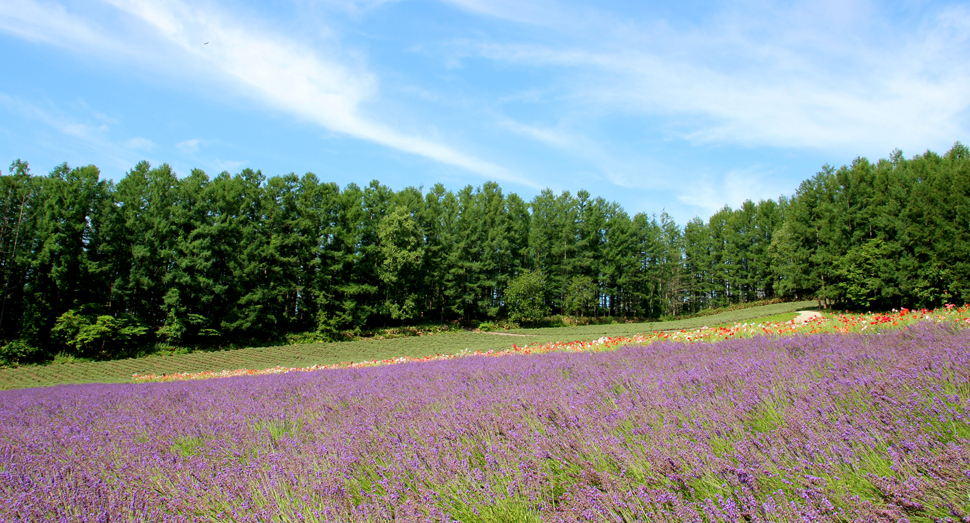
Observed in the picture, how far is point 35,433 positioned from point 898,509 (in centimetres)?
653

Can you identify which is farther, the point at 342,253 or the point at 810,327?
the point at 342,253

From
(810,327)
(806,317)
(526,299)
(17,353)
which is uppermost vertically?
(526,299)

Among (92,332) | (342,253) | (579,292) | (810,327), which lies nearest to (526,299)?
(579,292)

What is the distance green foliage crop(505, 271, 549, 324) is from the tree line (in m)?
0.19

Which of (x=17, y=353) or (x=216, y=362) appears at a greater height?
(x=17, y=353)

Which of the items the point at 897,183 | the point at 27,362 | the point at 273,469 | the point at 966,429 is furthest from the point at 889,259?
the point at 27,362

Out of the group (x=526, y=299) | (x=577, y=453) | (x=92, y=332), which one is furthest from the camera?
(x=526, y=299)

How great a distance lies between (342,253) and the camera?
36094 mm

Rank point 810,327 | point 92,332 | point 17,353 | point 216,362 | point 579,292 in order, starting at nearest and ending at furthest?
point 810,327
point 216,362
point 17,353
point 92,332
point 579,292

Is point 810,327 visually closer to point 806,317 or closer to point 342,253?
point 806,317

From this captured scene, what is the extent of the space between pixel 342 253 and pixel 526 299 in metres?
17.6

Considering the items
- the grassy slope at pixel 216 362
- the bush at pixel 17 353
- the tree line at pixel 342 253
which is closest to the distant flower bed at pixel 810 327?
the grassy slope at pixel 216 362

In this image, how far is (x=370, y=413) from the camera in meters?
3.85

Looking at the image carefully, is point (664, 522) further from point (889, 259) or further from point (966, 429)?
point (889, 259)
